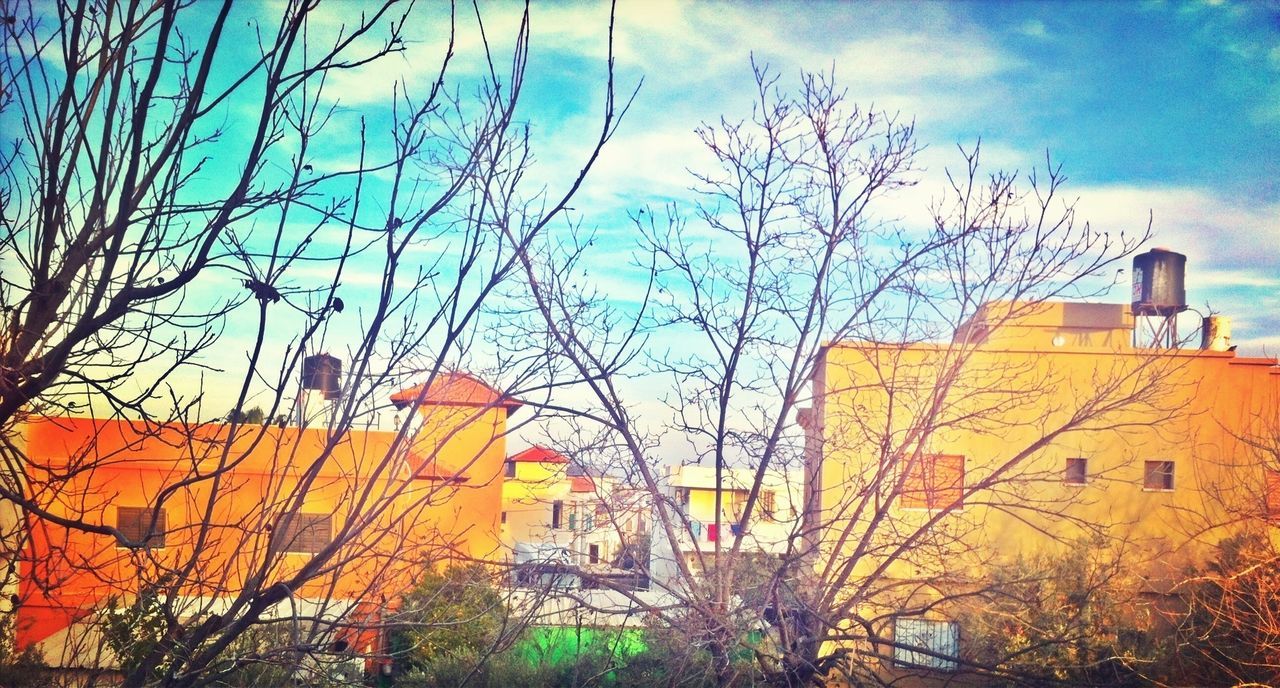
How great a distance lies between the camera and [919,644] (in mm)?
7168

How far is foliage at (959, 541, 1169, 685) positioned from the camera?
6.18m

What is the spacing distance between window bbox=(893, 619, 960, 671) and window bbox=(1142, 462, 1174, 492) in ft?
12.2

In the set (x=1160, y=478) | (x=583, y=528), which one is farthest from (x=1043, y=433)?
(x=1160, y=478)

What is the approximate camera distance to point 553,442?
18.9 ft

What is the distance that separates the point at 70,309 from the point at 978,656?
6784 mm

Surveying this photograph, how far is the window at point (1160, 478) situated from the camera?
1095cm

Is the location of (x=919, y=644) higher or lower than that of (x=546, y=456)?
lower

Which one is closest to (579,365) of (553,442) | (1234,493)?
(553,442)

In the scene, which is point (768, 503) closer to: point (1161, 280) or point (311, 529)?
point (311, 529)

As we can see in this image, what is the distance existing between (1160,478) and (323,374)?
37.1ft

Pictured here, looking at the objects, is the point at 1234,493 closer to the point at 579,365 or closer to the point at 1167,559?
the point at 1167,559

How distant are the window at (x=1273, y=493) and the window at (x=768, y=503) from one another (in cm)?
669

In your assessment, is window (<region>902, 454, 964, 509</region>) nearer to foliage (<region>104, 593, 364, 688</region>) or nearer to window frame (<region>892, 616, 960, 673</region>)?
window frame (<region>892, 616, 960, 673</region>)

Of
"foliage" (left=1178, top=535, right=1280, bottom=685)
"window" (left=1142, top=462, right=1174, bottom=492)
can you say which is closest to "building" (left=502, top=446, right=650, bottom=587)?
"foliage" (left=1178, top=535, right=1280, bottom=685)
